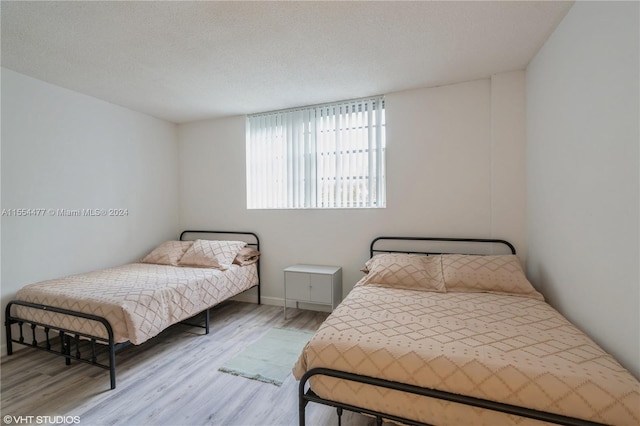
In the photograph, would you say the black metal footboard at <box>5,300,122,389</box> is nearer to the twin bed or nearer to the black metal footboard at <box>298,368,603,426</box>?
the twin bed

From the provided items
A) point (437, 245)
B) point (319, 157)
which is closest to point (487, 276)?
point (437, 245)

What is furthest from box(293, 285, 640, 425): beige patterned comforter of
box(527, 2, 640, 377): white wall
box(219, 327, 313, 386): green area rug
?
box(219, 327, 313, 386): green area rug

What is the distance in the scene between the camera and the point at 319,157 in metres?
3.66

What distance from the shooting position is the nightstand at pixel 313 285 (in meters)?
3.17

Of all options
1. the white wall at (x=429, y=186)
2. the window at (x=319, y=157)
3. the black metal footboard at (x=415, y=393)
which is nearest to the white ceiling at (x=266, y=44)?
the white wall at (x=429, y=186)

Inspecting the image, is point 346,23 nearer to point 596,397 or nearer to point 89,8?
point 89,8

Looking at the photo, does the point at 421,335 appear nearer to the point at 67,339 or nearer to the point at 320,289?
the point at 320,289

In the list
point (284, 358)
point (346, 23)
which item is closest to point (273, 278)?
point (284, 358)

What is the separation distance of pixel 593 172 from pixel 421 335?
1407 mm

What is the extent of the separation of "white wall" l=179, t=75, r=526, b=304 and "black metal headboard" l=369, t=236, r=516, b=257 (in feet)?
0.26

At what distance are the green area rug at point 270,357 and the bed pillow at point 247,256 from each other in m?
→ 1.00

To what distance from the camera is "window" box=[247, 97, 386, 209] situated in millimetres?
3414

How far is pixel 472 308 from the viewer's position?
201 cm

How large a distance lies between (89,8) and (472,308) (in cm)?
330
